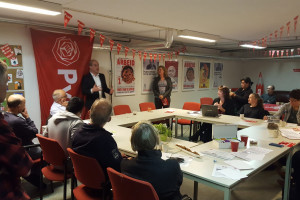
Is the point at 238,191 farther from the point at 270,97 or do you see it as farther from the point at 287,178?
the point at 270,97

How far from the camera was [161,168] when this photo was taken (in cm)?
153

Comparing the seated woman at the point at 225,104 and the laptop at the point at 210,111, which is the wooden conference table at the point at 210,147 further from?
the seated woman at the point at 225,104

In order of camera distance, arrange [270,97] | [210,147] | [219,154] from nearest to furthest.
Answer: [219,154] < [210,147] < [270,97]

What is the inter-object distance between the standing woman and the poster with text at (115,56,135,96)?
0.62 metres

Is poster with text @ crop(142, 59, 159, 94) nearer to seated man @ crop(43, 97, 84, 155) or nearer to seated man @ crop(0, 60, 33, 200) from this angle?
seated man @ crop(43, 97, 84, 155)

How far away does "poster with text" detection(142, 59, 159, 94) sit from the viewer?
21.7 feet

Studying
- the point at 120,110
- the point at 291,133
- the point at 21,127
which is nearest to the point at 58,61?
the point at 120,110

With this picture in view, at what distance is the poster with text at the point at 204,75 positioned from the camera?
841cm

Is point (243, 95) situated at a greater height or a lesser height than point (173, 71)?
lesser

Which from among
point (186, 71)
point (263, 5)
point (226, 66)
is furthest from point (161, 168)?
point (226, 66)

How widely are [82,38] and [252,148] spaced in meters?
3.91

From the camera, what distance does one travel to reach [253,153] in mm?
2354

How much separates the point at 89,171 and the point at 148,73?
5.00 meters

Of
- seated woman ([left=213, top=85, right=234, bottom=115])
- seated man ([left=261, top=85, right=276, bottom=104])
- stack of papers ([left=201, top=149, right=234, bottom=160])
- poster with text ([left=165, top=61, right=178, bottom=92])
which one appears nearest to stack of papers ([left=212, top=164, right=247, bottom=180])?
stack of papers ([left=201, top=149, right=234, bottom=160])
